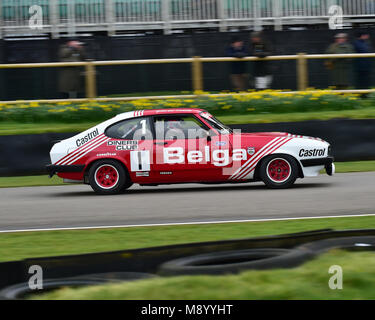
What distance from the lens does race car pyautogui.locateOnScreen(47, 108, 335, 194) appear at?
11.7 metres

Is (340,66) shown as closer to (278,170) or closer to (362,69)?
(362,69)

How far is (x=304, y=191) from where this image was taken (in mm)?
11453

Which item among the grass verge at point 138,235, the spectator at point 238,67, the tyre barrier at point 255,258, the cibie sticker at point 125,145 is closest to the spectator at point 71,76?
the spectator at point 238,67

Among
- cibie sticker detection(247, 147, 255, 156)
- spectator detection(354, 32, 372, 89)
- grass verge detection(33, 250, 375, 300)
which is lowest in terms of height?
grass verge detection(33, 250, 375, 300)

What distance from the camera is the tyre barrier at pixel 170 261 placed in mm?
5477

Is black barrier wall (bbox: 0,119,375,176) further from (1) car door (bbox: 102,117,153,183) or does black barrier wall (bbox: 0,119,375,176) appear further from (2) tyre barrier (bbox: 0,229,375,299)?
(2) tyre barrier (bbox: 0,229,375,299)

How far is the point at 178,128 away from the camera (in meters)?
11.9

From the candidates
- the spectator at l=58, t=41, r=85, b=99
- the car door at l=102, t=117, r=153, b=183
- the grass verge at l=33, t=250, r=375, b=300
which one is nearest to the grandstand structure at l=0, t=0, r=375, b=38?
the spectator at l=58, t=41, r=85, b=99

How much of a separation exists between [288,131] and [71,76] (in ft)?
17.5

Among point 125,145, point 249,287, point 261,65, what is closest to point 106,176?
point 125,145

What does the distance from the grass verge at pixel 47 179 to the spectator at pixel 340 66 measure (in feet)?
9.97

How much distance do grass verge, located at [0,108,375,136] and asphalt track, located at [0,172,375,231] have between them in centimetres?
268
